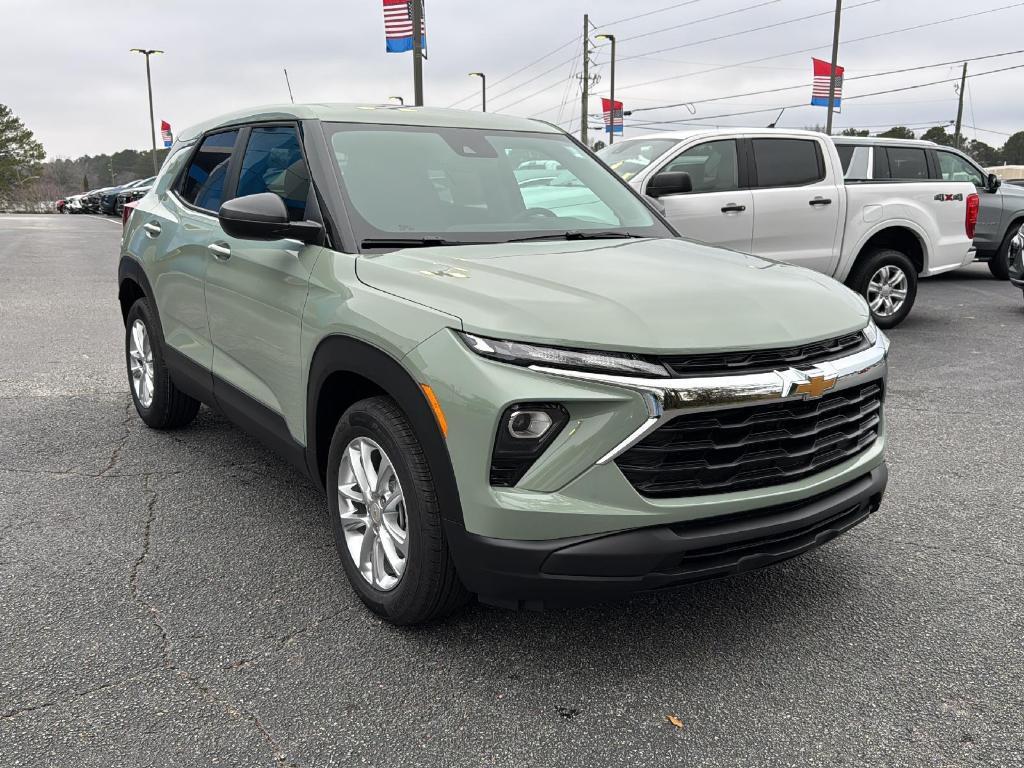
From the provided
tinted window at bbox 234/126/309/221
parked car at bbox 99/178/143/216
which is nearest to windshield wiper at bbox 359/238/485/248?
tinted window at bbox 234/126/309/221

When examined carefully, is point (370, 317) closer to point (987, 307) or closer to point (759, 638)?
point (759, 638)

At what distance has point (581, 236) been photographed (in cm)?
369

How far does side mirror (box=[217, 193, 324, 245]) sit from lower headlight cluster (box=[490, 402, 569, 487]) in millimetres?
1294

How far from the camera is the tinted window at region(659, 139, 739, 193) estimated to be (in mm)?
8398

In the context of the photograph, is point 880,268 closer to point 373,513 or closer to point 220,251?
point 220,251

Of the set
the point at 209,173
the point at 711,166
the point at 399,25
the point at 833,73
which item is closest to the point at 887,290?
the point at 711,166

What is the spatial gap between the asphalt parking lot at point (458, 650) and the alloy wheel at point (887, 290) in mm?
4752

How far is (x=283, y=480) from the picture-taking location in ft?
14.7

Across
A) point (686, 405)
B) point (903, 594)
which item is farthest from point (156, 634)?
point (903, 594)

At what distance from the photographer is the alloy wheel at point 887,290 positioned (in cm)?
902

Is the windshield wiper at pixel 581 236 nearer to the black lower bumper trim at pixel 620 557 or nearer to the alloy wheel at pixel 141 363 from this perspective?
the black lower bumper trim at pixel 620 557

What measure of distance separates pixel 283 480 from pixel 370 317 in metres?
1.91

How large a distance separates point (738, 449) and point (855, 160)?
861 centimetres

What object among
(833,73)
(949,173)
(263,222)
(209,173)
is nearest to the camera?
(263,222)
